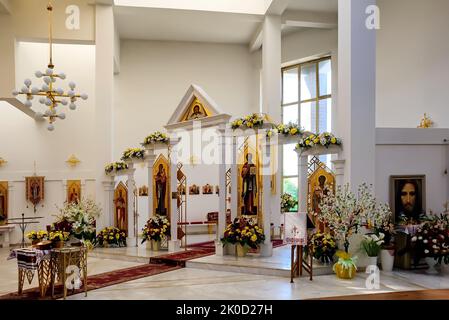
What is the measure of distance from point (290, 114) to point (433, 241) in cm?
907

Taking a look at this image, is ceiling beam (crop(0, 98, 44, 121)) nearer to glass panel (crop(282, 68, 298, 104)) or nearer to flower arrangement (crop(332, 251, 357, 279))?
glass panel (crop(282, 68, 298, 104))

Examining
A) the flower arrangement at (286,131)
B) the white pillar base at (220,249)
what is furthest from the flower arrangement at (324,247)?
the flower arrangement at (286,131)

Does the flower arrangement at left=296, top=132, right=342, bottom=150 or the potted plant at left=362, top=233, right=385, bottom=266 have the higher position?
the flower arrangement at left=296, top=132, right=342, bottom=150

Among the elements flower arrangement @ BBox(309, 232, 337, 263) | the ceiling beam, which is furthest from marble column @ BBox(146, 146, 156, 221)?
flower arrangement @ BBox(309, 232, 337, 263)

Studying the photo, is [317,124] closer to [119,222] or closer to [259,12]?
[259,12]

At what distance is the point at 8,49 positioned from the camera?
11719 mm

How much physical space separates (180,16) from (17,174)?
7.41 metres

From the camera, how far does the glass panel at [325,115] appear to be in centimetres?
1496

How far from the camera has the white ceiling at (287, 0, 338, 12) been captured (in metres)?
13.2

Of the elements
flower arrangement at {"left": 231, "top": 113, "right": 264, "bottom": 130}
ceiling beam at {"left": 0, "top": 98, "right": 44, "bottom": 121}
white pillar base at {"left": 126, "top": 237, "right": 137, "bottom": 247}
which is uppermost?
ceiling beam at {"left": 0, "top": 98, "right": 44, "bottom": 121}

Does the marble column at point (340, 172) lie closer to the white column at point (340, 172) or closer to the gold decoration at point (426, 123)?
the white column at point (340, 172)

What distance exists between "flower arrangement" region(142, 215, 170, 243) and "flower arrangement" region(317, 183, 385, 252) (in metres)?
4.16
